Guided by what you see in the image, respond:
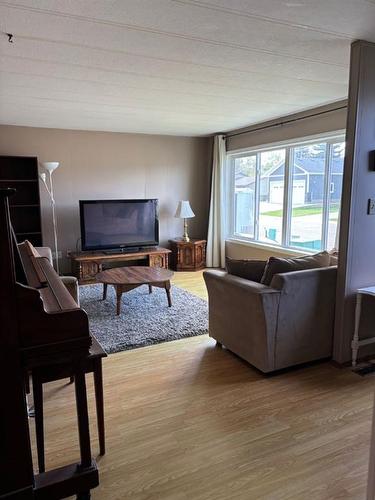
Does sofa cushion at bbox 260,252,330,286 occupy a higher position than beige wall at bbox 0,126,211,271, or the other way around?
beige wall at bbox 0,126,211,271

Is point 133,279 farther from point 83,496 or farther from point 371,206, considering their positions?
point 83,496

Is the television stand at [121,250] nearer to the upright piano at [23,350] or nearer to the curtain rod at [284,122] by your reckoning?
the curtain rod at [284,122]

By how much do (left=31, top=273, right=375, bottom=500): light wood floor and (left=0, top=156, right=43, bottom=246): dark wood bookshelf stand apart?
3145mm

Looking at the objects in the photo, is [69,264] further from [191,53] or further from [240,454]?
[240,454]

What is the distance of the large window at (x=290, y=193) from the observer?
4.48 m

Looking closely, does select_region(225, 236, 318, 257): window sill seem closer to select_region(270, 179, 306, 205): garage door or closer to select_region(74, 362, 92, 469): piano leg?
select_region(270, 179, 306, 205): garage door

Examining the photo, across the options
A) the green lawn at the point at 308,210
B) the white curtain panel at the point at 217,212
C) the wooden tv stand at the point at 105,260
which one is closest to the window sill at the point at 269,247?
the white curtain panel at the point at 217,212

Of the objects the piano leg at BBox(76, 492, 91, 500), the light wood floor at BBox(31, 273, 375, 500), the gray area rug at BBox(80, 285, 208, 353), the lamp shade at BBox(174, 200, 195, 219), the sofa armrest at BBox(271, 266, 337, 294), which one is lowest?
the light wood floor at BBox(31, 273, 375, 500)

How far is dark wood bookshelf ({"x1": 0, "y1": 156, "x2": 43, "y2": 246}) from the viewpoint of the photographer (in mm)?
5224

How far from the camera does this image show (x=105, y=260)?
5.49 m

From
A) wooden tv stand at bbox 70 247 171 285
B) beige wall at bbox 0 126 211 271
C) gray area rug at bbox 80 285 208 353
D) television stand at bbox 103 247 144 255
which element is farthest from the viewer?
television stand at bbox 103 247 144 255

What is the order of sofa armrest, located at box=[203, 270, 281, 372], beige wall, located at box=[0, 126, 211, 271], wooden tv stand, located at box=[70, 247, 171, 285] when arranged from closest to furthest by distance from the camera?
sofa armrest, located at box=[203, 270, 281, 372] < wooden tv stand, located at box=[70, 247, 171, 285] < beige wall, located at box=[0, 126, 211, 271]

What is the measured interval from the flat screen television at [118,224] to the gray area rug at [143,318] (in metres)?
1.01

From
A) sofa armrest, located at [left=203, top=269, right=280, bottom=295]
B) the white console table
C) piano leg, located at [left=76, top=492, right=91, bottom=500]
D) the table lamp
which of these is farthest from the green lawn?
piano leg, located at [left=76, top=492, right=91, bottom=500]
